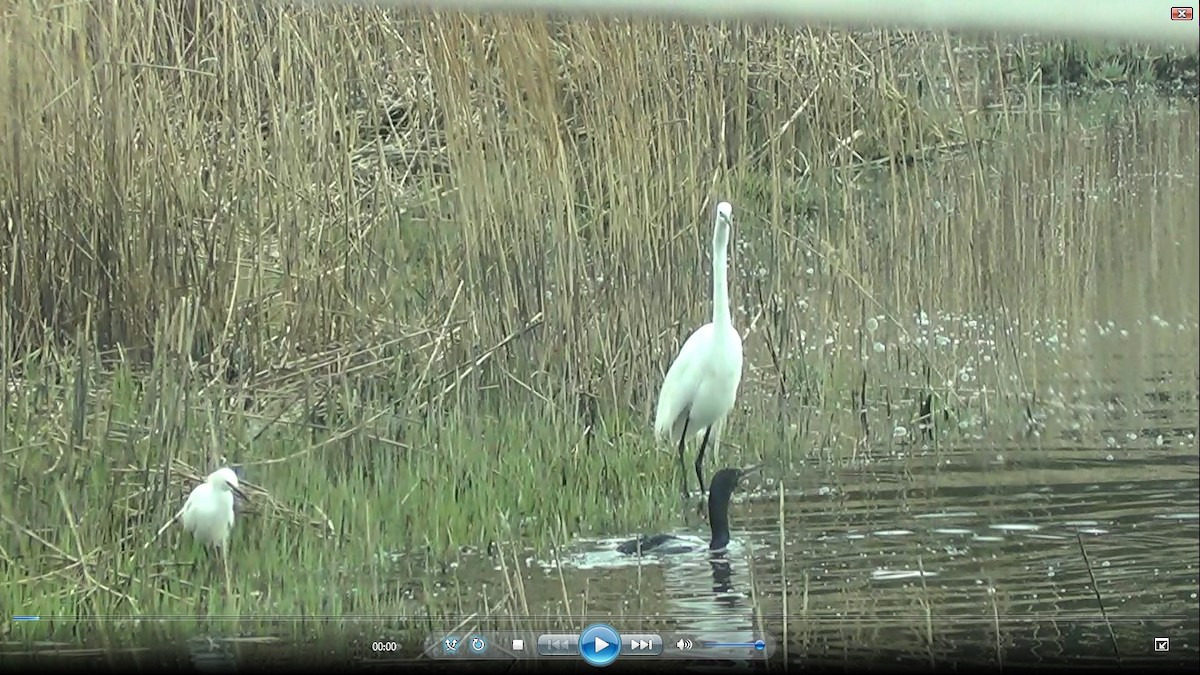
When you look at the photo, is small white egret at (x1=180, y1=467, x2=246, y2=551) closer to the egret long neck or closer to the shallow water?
the shallow water

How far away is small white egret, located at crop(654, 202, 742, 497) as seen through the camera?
9.36 feet

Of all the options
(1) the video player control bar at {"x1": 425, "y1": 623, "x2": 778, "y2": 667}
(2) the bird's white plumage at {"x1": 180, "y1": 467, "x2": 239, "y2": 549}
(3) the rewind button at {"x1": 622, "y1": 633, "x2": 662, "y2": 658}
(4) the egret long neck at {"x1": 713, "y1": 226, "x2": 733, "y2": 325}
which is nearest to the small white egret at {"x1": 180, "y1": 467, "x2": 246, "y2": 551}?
(2) the bird's white plumage at {"x1": 180, "y1": 467, "x2": 239, "y2": 549}

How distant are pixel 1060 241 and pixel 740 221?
41cm

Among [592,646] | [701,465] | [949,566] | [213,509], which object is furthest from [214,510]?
[949,566]

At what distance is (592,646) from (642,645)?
0.06m

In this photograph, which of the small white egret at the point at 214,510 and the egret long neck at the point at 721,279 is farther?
the egret long neck at the point at 721,279

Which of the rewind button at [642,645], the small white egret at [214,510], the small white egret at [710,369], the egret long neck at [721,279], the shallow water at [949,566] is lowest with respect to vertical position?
the rewind button at [642,645]

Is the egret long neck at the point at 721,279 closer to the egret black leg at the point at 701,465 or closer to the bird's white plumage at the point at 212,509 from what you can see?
the egret black leg at the point at 701,465

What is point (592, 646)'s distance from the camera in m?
2.75

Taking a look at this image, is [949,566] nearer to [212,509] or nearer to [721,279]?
[721,279]

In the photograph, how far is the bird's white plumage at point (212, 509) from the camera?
9.06 feet

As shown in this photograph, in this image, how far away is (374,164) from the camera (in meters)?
2.84

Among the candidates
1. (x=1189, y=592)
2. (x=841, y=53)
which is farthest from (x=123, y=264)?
(x=1189, y=592)

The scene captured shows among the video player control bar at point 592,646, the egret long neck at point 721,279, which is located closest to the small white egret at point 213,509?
the video player control bar at point 592,646
